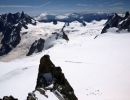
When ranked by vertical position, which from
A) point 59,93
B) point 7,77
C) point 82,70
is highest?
point 59,93

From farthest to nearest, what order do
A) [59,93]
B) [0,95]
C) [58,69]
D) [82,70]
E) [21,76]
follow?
[21,76] < [82,70] < [0,95] < [58,69] < [59,93]

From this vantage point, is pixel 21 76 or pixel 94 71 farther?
pixel 21 76

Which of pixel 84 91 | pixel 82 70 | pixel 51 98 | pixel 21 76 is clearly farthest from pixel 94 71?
pixel 51 98

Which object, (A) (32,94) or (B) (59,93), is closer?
(A) (32,94)

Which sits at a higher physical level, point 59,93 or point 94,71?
point 59,93

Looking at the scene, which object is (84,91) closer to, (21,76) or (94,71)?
(94,71)

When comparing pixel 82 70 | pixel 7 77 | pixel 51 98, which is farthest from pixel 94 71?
pixel 51 98

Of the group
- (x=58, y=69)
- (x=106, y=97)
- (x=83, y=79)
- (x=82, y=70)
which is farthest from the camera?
(x=82, y=70)

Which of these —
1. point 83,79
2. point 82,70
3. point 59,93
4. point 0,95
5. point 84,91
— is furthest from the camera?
point 82,70

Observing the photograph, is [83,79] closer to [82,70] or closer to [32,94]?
[82,70]
